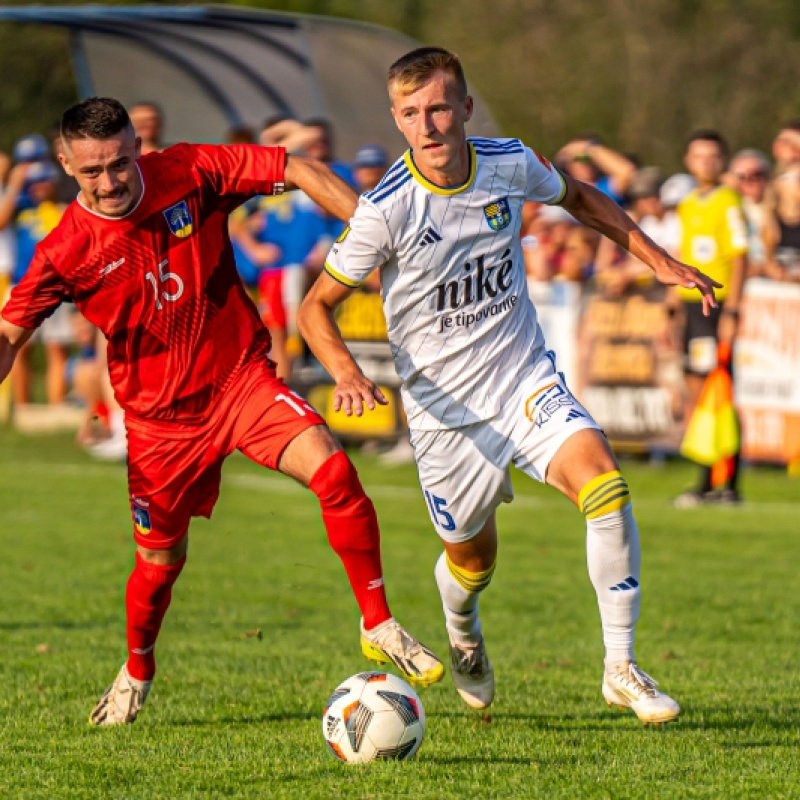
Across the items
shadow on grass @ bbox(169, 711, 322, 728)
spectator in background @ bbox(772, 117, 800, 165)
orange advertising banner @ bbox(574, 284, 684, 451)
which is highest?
spectator in background @ bbox(772, 117, 800, 165)

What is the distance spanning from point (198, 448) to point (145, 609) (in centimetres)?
69

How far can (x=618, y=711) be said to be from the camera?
616 centimetres

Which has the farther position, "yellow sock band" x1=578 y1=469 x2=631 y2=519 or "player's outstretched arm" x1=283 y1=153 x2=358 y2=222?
"player's outstretched arm" x1=283 y1=153 x2=358 y2=222

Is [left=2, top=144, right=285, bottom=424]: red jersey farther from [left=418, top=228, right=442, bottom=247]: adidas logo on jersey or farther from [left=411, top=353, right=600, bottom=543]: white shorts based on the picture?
[left=411, top=353, right=600, bottom=543]: white shorts

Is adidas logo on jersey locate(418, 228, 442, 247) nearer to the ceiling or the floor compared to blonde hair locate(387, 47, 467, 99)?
nearer to the floor

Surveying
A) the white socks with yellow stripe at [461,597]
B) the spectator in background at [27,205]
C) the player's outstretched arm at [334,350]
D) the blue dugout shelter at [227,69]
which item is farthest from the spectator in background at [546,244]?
the player's outstretched arm at [334,350]

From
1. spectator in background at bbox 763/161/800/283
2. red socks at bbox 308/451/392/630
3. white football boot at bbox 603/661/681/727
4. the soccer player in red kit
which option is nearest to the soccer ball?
the soccer player in red kit

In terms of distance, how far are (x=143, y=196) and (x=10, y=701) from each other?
2088mm

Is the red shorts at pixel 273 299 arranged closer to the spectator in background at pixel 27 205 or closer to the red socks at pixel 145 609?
the spectator in background at pixel 27 205

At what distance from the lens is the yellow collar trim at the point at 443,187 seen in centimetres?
564

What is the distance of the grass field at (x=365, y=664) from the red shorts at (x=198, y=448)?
781 mm

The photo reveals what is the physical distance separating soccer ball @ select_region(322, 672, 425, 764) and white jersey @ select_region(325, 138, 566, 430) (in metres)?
1.11

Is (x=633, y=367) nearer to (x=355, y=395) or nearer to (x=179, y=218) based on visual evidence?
(x=179, y=218)

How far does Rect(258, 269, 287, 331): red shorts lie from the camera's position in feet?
50.4
